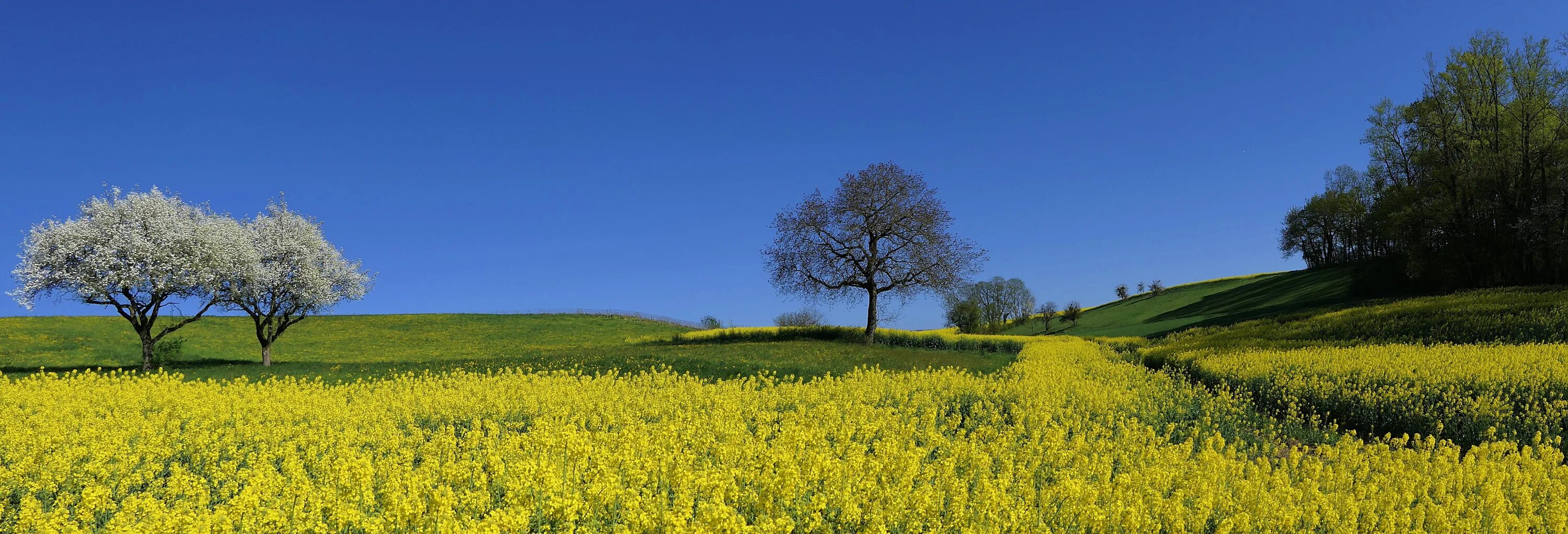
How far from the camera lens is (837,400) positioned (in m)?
14.1

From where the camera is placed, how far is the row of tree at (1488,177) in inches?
1426

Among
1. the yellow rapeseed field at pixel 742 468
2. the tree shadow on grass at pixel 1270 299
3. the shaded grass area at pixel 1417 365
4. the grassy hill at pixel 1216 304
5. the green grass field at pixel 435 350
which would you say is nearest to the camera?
the yellow rapeseed field at pixel 742 468

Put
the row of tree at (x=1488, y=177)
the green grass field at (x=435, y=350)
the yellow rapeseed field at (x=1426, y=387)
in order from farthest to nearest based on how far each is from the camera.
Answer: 1. the row of tree at (x=1488, y=177)
2. the green grass field at (x=435, y=350)
3. the yellow rapeseed field at (x=1426, y=387)

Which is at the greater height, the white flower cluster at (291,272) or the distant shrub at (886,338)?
the white flower cluster at (291,272)

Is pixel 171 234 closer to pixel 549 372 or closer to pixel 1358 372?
pixel 549 372

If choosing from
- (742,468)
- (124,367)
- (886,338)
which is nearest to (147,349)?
(124,367)

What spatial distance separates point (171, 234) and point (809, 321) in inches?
→ 2437

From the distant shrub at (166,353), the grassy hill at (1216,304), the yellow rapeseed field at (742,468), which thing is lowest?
the yellow rapeseed field at (742,468)

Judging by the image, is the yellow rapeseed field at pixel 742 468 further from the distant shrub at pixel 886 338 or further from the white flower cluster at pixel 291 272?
the distant shrub at pixel 886 338

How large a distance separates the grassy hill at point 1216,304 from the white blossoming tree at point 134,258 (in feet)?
179

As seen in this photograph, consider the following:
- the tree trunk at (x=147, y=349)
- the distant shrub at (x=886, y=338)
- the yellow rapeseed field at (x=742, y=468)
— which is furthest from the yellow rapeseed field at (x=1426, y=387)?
the tree trunk at (x=147, y=349)

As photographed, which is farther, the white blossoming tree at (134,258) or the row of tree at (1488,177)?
the row of tree at (1488,177)

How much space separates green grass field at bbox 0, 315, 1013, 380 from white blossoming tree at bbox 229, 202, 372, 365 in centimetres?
263

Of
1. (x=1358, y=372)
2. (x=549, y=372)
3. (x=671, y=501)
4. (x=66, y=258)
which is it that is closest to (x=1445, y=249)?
(x=1358, y=372)
